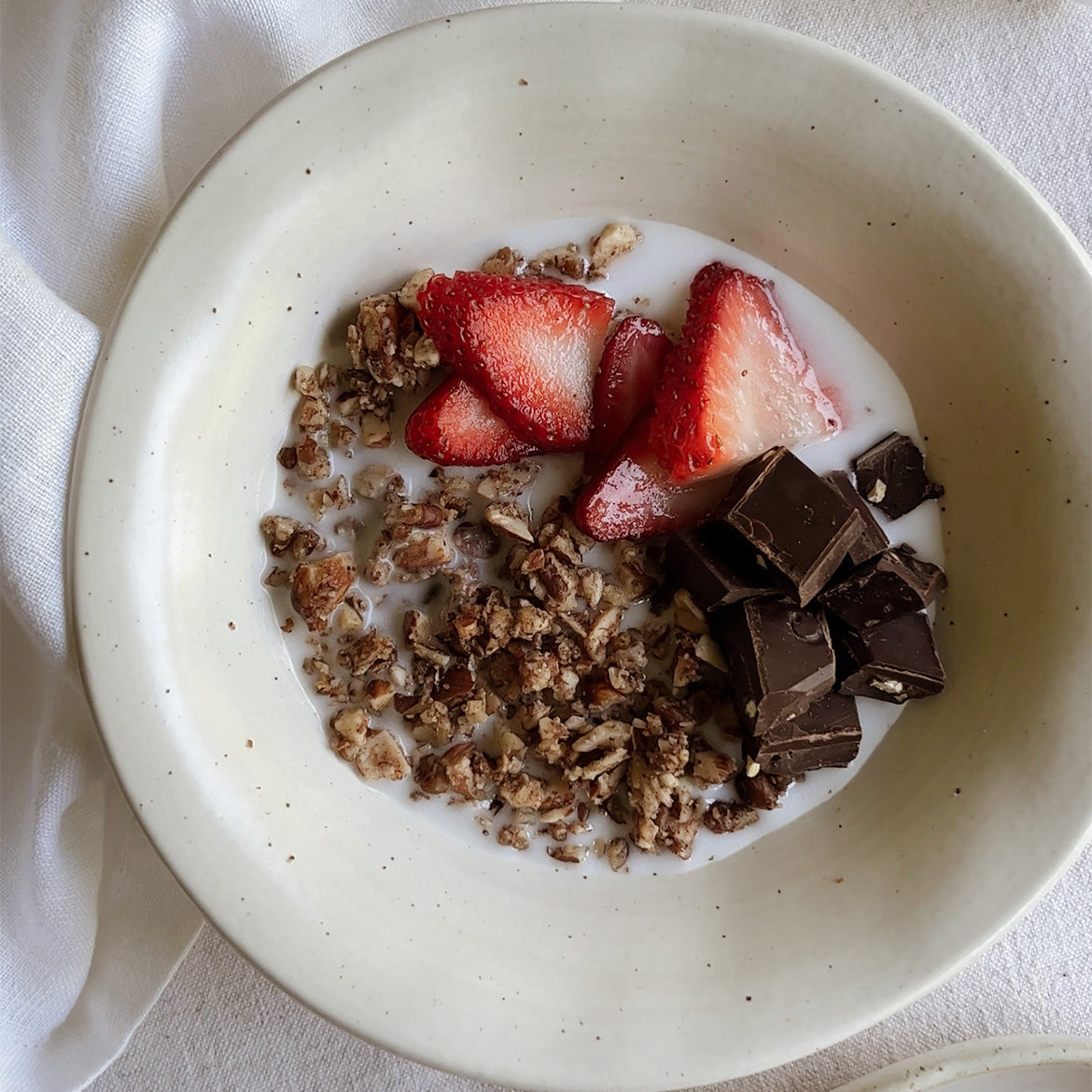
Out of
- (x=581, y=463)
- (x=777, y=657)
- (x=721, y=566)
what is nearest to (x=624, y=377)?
(x=581, y=463)

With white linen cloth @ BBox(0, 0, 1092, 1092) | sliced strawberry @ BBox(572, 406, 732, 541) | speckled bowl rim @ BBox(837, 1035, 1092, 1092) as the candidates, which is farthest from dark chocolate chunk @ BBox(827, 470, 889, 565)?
speckled bowl rim @ BBox(837, 1035, 1092, 1092)

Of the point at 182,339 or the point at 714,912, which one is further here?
the point at 714,912

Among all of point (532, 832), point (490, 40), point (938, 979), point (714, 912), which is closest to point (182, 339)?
point (490, 40)

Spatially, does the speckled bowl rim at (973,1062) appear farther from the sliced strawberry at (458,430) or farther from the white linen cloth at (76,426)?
the sliced strawberry at (458,430)

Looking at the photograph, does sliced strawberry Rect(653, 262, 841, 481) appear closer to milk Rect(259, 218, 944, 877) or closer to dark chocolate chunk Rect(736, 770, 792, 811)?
milk Rect(259, 218, 944, 877)

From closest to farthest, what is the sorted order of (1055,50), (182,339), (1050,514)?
(182,339)
(1050,514)
(1055,50)

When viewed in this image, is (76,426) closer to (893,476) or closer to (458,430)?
(458,430)

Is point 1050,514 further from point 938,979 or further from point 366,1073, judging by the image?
point 366,1073
